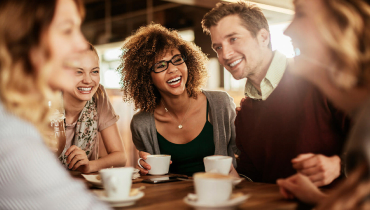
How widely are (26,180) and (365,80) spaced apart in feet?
2.45

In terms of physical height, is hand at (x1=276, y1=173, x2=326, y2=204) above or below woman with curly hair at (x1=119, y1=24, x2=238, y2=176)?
below

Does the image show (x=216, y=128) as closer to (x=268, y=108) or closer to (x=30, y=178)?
(x=268, y=108)

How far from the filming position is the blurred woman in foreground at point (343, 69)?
0.60 m

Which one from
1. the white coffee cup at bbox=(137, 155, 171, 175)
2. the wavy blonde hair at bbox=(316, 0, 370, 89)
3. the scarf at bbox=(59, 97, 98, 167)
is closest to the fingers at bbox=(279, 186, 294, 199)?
the wavy blonde hair at bbox=(316, 0, 370, 89)

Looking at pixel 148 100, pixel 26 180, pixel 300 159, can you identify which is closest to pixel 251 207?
pixel 300 159

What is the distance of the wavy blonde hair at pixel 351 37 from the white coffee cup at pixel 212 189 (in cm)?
38

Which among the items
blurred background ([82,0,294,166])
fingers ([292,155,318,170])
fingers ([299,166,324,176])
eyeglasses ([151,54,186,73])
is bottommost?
fingers ([299,166,324,176])

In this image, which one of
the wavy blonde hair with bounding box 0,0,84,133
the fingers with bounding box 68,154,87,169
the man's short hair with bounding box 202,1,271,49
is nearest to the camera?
the wavy blonde hair with bounding box 0,0,84,133

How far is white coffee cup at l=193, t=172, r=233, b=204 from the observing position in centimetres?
80

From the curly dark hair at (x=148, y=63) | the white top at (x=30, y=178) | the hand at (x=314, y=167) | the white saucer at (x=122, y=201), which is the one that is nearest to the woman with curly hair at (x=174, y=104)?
the curly dark hair at (x=148, y=63)

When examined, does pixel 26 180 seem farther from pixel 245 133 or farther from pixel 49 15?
pixel 245 133

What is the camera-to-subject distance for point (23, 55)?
0.74 meters

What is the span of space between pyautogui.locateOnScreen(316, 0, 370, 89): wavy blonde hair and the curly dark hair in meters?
1.41

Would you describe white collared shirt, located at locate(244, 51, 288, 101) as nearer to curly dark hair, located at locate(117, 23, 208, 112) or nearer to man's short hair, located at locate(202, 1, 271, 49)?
man's short hair, located at locate(202, 1, 271, 49)
